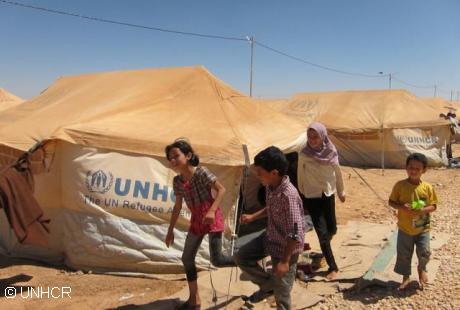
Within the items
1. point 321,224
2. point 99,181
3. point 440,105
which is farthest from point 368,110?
point 99,181

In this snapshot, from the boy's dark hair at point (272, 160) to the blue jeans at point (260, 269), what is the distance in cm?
66

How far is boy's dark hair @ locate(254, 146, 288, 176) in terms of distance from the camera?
121 inches

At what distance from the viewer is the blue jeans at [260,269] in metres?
3.29

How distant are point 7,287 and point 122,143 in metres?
1.97

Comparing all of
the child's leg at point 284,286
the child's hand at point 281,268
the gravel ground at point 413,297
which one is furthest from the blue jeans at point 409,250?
A: the child's hand at point 281,268

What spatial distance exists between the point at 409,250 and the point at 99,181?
3418 millimetres

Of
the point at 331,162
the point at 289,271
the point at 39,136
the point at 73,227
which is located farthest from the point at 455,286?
the point at 39,136

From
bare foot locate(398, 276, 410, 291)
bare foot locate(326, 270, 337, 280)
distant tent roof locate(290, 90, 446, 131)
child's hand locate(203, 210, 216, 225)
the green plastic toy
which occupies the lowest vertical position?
bare foot locate(326, 270, 337, 280)

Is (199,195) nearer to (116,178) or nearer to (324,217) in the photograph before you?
(324,217)

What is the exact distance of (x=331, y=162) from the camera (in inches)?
188

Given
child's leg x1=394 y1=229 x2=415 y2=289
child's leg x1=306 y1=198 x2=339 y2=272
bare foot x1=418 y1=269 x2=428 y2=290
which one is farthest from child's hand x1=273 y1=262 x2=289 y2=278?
bare foot x1=418 y1=269 x2=428 y2=290

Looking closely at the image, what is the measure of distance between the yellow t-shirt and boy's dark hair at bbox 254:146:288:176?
175 cm

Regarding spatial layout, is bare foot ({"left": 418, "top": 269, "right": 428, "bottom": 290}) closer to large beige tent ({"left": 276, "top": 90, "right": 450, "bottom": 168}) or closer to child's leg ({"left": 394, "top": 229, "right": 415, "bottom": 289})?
child's leg ({"left": 394, "top": 229, "right": 415, "bottom": 289})

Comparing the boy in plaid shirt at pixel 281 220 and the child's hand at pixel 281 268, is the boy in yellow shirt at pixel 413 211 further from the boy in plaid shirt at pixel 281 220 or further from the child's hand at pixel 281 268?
the child's hand at pixel 281 268
